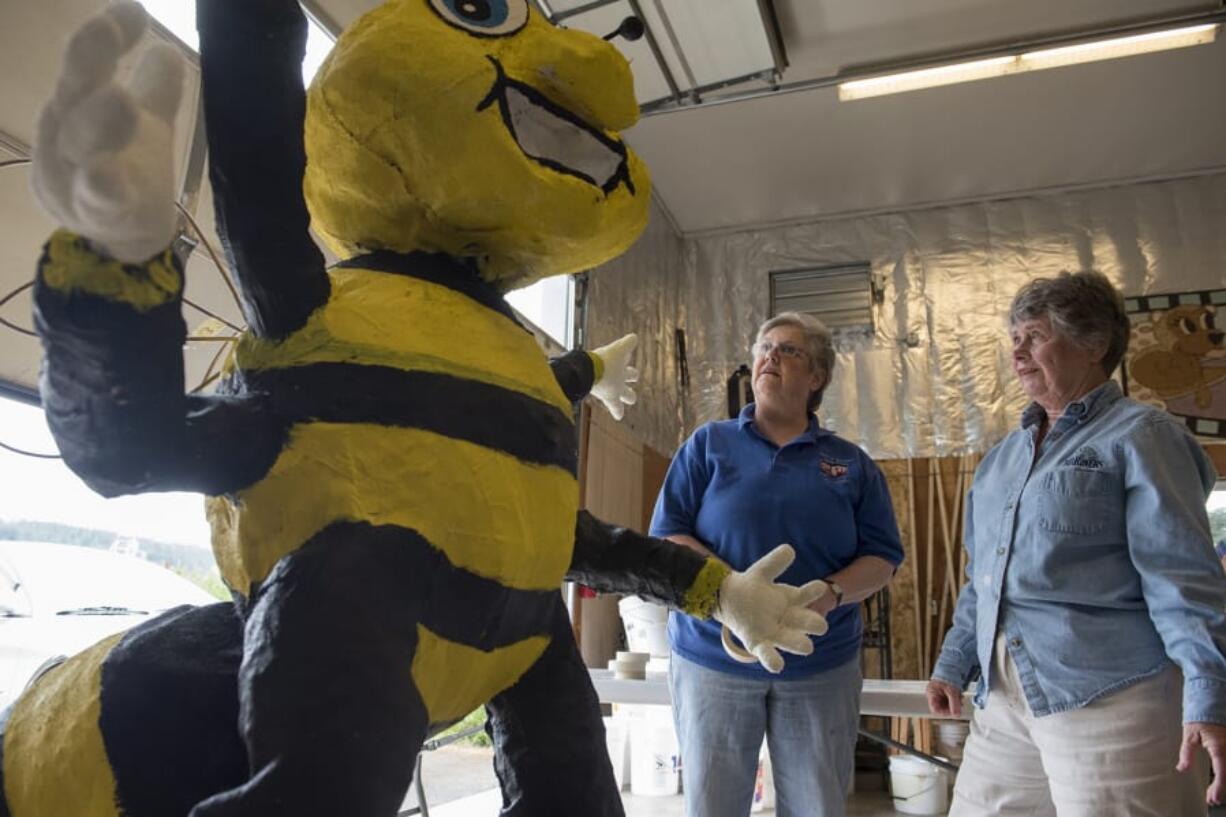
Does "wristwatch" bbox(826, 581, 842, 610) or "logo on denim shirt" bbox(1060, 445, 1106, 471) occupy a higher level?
"logo on denim shirt" bbox(1060, 445, 1106, 471)

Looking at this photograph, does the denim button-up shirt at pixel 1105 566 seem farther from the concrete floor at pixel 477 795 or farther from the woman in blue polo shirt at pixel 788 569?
the concrete floor at pixel 477 795

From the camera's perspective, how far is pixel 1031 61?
357cm

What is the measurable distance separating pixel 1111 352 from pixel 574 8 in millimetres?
2223

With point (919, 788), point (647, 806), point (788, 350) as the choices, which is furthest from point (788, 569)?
point (919, 788)

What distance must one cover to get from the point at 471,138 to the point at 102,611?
1658mm

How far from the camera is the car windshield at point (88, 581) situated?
181 centimetres

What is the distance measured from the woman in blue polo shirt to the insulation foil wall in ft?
8.47

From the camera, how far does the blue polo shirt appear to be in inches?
55.9

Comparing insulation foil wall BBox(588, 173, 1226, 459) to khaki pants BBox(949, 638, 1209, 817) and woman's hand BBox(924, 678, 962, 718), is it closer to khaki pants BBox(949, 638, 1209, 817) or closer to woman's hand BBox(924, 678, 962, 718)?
woman's hand BBox(924, 678, 962, 718)

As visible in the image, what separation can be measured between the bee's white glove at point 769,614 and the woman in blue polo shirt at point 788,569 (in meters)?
0.52

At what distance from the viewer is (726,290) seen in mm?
5051

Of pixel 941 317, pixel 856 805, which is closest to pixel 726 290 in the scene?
pixel 941 317

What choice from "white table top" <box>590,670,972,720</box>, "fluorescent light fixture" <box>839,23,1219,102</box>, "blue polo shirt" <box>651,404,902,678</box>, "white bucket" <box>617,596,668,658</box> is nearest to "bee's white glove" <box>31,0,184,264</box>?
"blue polo shirt" <box>651,404,902,678</box>

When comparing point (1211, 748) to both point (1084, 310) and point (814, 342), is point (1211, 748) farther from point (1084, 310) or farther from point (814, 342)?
point (814, 342)
